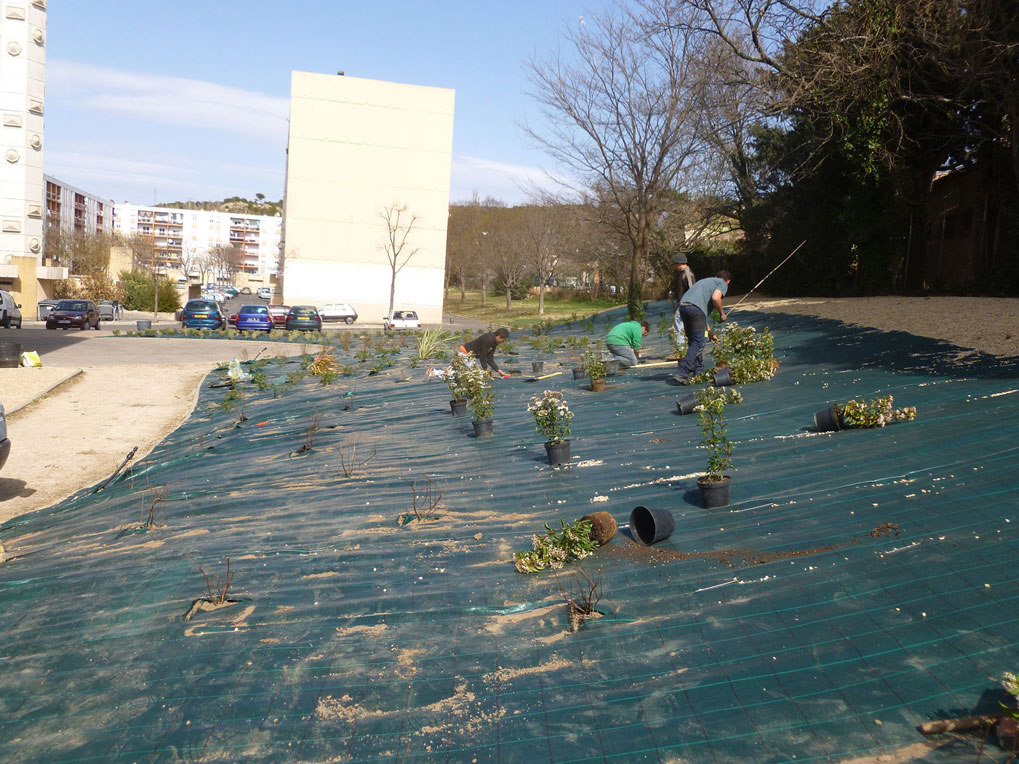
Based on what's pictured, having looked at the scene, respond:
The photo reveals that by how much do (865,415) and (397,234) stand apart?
53.6m

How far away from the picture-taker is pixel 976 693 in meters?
2.95

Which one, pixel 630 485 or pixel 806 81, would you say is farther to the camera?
pixel 806 81

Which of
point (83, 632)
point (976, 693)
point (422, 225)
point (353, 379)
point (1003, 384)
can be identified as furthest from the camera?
point (422, 225)

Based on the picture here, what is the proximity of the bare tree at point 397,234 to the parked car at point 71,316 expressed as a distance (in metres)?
23.3

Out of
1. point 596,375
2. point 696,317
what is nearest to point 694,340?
point 696,317

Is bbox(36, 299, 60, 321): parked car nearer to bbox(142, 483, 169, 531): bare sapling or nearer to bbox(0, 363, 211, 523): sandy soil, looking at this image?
bbox(0, 363, 211, 523): sandy soil

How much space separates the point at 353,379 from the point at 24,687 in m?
12.3

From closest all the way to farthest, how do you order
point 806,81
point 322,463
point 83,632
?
point 83,632
point 322,463
point 806,81

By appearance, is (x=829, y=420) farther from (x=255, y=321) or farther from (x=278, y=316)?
(x=278, y=316)

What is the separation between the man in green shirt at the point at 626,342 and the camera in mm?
12336

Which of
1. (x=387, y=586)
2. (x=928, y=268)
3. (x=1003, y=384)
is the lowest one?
(x=387, y=586)

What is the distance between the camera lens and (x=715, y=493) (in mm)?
5320

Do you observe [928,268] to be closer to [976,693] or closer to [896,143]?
[896,143]

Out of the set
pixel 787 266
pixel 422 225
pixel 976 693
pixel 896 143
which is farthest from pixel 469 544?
pixel 422 225
